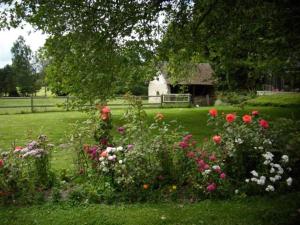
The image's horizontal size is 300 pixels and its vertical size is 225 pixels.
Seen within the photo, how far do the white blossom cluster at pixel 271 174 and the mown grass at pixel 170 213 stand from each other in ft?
0.83

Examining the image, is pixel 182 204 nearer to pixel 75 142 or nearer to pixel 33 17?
pixel 75 142

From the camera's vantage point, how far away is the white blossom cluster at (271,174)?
232 inches

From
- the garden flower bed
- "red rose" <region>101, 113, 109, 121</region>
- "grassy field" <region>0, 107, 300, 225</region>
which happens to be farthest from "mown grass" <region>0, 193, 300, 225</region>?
"red rose" <region>101, 113, 109, 121</region>

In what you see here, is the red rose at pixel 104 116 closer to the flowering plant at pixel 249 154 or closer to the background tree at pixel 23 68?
the flowering plant at pixel 249 154

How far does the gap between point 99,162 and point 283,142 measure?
330 centimetres

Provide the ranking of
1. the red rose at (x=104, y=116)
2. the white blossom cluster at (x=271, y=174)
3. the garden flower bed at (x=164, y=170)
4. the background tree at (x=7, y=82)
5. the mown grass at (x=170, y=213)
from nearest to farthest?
the mown grass at (x=170, y=213), the white blossom cluster at (x=271, y=174), the garden flower bed at (x=164, y=170), the red rose at (x=104, y=116), the background tree at (x=7, y=82)

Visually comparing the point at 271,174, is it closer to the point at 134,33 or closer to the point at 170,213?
the point at 170,213

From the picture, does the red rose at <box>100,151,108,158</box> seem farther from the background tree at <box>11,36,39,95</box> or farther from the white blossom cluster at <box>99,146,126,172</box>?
the background tree at <box>11,36,39,95</box>

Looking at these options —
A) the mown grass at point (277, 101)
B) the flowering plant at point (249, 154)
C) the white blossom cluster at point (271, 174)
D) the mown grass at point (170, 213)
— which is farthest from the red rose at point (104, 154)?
the mown grass at point (277, 101)

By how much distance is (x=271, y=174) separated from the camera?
6.24m

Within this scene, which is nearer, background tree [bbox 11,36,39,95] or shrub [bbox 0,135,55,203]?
shrub [bbox 0,135,55,203]

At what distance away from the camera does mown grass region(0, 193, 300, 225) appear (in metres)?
5.29

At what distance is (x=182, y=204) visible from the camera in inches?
233

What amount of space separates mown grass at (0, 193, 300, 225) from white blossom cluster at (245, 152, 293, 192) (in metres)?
0.25
